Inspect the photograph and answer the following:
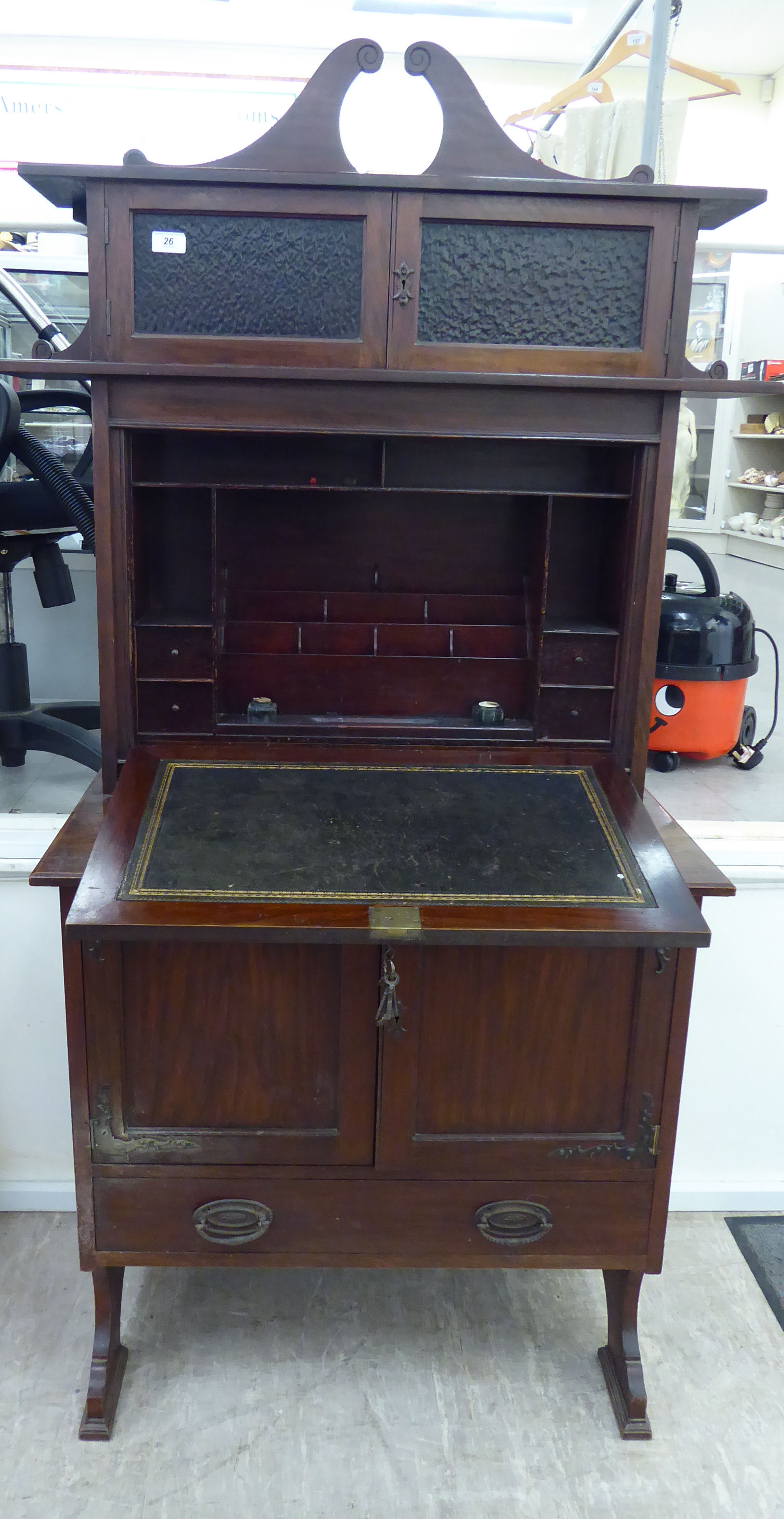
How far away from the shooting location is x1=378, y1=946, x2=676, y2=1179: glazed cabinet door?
157cm

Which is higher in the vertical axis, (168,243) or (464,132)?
(464,132)

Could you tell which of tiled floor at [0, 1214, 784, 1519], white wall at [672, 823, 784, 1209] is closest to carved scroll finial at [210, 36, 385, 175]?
white wall at [672, 823, 784, 1209]

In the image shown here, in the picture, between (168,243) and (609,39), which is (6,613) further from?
(609,39)

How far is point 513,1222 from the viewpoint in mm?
1651

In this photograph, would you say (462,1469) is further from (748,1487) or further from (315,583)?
(315,583)

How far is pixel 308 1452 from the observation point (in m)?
1.63

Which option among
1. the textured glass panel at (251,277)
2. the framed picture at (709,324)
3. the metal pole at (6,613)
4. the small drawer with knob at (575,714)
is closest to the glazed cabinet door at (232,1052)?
the small drawer with knob at (575,714)

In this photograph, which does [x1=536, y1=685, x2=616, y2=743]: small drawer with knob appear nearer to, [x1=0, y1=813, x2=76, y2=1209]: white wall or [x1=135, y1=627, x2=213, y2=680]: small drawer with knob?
[x1=135, y1=627, x2=213, y2=680]: small drawer with knob

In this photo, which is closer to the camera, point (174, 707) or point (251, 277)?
point (251, 277)

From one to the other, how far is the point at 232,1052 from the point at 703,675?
2.09 m

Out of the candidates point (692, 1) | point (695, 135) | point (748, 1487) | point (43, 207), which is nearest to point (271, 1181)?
point (748, 1487)

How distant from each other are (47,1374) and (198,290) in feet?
5.74

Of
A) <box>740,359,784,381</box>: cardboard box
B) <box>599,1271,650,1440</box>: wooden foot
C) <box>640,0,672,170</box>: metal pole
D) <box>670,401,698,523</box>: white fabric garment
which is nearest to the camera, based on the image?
<box>599,1271,650,1440</box>: wooden foot

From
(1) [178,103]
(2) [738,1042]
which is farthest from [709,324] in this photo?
(2) [738,1042]
